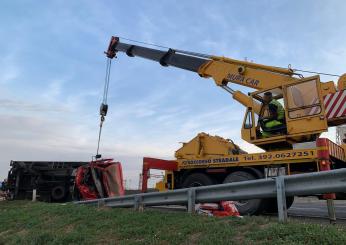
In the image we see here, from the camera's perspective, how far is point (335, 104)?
9055 millimetres

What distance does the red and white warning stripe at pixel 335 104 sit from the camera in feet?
29.5

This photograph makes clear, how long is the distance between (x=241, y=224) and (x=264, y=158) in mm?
4085

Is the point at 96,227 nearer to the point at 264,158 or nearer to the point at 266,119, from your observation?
the point at 264,158

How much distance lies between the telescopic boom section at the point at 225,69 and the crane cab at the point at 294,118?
542 mm

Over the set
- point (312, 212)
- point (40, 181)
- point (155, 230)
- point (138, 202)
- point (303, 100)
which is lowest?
point (155, 230)

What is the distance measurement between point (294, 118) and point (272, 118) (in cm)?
69

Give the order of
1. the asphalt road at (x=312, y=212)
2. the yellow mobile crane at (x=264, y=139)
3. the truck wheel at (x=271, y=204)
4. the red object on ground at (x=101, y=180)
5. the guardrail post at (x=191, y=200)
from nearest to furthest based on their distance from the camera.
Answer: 1. the guardrail post at (x=191, y=200)
2. the asphalt road at (x=312, y=212)
3. the yellow mobile crane at (x=264, y=139)
4. the truck wheel at (x=271, y=204)
5. the red object on ground at (x=101, y=180)

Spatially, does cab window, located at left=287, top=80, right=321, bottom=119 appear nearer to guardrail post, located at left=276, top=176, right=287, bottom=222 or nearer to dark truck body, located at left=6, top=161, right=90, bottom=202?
guardrail post, located at left=276, top=176, right=287, bottom=222

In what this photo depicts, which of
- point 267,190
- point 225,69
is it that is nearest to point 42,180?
point 225,69

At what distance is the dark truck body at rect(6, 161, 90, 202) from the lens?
60.7 ft

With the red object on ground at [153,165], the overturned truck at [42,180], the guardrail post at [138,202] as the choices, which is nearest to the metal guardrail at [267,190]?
the guardrail post at [138,202]

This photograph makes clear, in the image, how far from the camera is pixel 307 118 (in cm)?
898

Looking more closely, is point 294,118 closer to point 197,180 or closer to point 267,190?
point 197,180

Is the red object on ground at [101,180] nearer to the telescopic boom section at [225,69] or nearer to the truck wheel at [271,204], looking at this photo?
the telescopic boom section at [225,69]
